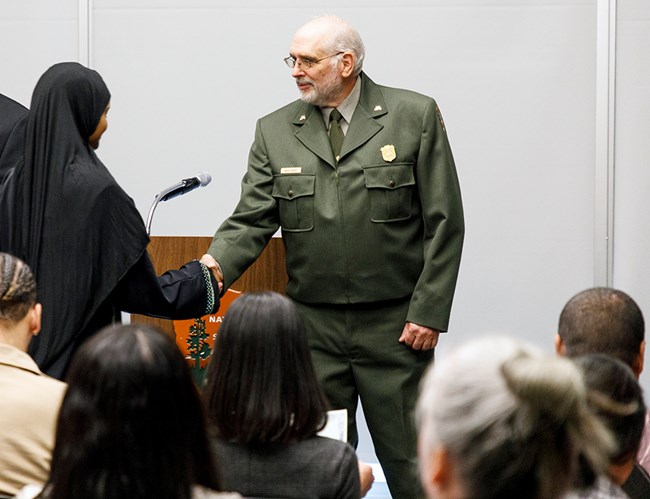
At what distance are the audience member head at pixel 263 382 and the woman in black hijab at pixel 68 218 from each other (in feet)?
3.84

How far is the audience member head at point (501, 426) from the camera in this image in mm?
1326

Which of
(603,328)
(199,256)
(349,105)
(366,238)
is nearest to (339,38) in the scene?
(349,105)

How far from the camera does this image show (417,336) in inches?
153

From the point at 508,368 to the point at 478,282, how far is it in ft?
12.3

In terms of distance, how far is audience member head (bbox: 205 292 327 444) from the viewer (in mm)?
2191

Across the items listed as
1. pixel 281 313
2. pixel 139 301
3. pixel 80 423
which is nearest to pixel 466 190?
pixel 139 301

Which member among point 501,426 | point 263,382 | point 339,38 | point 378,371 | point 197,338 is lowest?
point 378,371

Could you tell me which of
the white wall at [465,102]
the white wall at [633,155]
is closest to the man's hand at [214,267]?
the white wall at [465,102]

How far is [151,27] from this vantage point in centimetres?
514

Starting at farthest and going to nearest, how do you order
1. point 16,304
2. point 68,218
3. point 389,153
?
point 389,153 < point 68,218 < point 16,304

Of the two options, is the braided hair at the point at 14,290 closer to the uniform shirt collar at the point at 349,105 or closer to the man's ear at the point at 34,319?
the man's ear at the point at 34,319

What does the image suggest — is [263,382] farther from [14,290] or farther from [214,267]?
[214,267]

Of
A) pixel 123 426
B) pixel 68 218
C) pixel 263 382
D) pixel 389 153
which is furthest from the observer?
pixel 389 153

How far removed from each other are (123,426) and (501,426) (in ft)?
1.80
